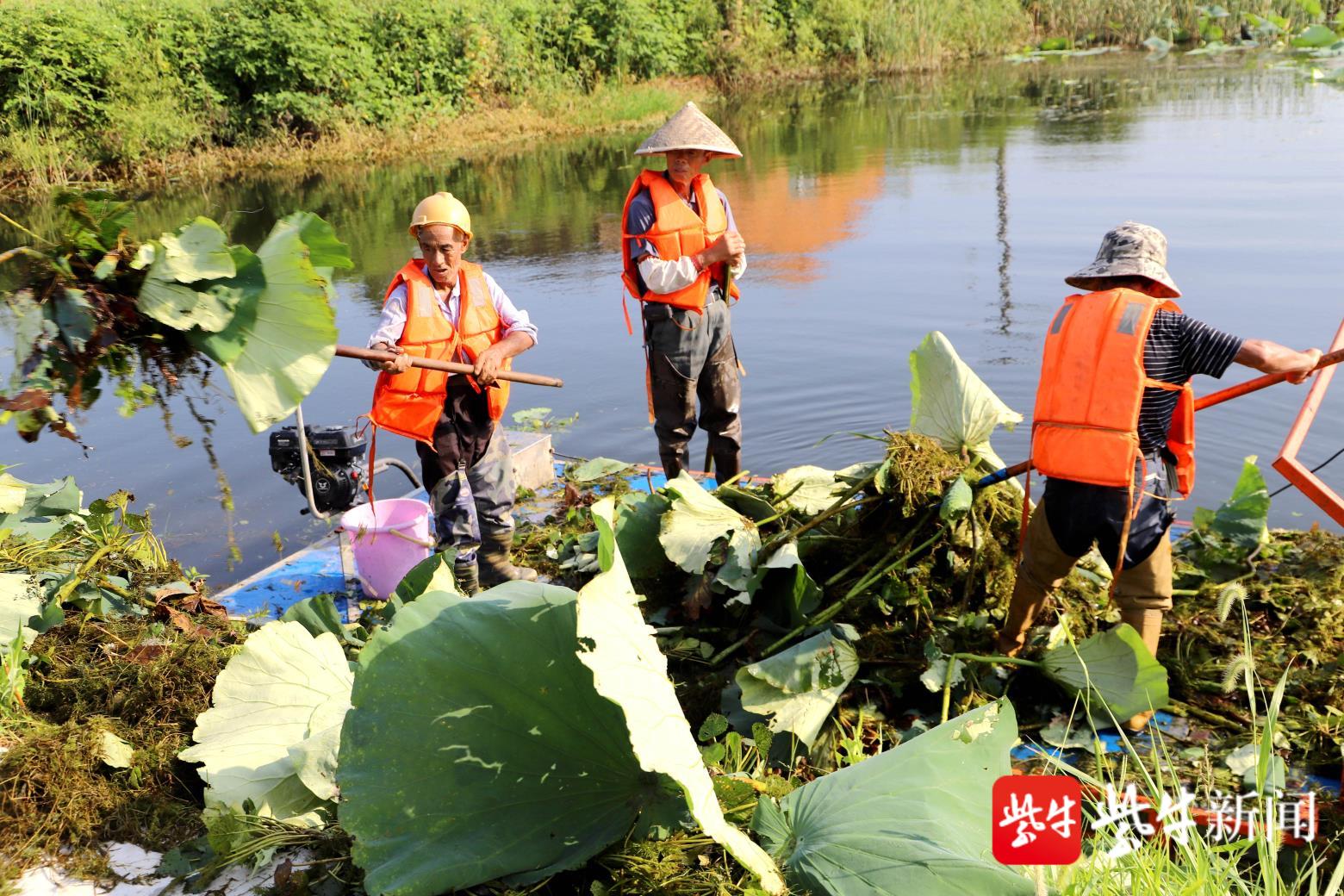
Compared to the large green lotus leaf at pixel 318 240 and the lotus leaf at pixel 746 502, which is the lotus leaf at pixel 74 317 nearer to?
the large green lotus leaf at pixel 318 240

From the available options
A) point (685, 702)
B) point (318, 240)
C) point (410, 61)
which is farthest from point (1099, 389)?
point (410, 61)

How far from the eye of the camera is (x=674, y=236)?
5.59 m

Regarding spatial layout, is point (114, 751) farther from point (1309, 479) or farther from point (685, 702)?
point (1309, 479)

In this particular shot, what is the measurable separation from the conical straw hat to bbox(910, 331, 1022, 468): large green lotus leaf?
5.33 ft

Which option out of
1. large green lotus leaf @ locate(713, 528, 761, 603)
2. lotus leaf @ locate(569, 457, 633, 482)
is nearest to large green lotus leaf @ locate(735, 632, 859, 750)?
large green lotus leaf @ locate(713, 528, 761, 603)

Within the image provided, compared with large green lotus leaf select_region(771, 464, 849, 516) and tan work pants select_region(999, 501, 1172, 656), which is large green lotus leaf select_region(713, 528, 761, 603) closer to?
large green lotus leaf select_region(771, 464, 849, 516)

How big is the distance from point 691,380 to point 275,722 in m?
3.06

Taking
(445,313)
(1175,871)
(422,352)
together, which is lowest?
(1175,871)

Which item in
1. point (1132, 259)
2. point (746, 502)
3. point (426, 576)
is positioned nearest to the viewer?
point (426, 576)

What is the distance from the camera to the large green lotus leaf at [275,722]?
285 cm

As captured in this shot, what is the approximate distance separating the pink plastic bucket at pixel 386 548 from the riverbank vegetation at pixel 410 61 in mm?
16577

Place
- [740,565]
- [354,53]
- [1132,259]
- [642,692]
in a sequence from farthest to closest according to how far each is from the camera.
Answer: [354,53] < [740,565] < [1132,259] < [642,692]

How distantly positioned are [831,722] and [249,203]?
668 inches

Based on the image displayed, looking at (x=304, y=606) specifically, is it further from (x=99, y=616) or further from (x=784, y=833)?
(x=784, y=833)
